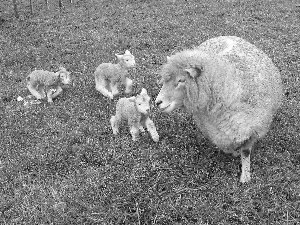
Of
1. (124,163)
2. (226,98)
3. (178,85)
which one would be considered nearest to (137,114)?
(124,163)

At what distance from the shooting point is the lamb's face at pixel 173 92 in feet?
22.9

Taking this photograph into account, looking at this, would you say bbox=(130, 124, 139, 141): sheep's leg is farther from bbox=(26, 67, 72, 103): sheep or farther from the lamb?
bbox=(26, 67, 72, 103): sheep

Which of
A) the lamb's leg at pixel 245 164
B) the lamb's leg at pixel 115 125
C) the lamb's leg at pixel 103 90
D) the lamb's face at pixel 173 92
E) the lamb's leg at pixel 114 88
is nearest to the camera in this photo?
the lamb's face at pixel 173 92

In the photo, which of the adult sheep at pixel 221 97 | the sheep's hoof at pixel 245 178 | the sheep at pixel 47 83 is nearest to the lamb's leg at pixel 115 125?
the adult sheep at pixel 221 97

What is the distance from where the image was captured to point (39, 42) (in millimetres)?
17422

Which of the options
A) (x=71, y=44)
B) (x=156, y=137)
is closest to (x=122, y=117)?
(x=156, y=137)

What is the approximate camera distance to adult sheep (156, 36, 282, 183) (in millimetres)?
6855

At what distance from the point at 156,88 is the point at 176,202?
5372 millimetres

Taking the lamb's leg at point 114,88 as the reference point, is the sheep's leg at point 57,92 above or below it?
below

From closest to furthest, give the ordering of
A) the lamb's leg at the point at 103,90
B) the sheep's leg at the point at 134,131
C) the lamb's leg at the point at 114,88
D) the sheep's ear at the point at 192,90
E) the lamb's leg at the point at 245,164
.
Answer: the sheep's ear at the point at 192,90, the lamb's leg at the point at 245,164, the sheep's leg at the point at 134,131, the lamb's leg at the point at 103,90, the lamb's leg at the point at 114,88

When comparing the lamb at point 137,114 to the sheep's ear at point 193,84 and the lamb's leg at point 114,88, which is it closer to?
the sheep's ear at point 193,84

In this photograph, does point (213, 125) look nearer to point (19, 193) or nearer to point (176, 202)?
point (176, 202)

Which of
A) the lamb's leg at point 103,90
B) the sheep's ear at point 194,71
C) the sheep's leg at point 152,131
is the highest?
the sheep's ear at point 194,71

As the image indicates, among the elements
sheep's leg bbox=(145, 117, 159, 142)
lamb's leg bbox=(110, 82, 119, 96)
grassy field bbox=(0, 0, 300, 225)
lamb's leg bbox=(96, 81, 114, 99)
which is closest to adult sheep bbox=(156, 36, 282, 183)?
grassy field bbox=(0, 0, 300, 225)
